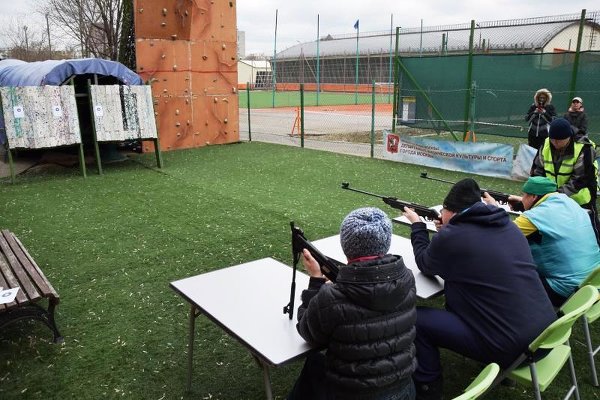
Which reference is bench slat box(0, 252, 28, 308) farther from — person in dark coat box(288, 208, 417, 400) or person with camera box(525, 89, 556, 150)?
person with camera box(525, 89, 556, 150)

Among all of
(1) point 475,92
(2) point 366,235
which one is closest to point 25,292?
(2) point 366,235

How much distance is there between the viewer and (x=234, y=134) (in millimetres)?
13977

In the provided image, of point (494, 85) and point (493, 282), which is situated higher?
point (494, 85)

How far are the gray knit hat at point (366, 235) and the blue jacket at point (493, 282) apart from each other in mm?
633

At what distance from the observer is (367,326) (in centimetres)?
192

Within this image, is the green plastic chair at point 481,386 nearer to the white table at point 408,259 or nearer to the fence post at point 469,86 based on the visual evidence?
the white table at point 408,259

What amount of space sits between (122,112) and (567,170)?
8.25 m

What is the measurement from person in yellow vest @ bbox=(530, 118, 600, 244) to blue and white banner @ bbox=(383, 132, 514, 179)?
14.8ft

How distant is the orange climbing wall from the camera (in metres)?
12.0

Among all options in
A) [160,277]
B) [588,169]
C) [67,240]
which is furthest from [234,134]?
[588,169]

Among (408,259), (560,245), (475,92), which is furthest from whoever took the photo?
(475,92)

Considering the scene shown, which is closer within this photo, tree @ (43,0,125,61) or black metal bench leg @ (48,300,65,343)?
black metal bench leg @ (48,300,65,343)

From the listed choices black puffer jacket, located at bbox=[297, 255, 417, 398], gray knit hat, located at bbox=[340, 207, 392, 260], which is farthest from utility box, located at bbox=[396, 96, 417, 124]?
black puffer jacket, located at bbox=[297, 255, 417, 398]

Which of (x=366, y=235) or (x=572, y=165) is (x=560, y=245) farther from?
(x=572, y=165)
